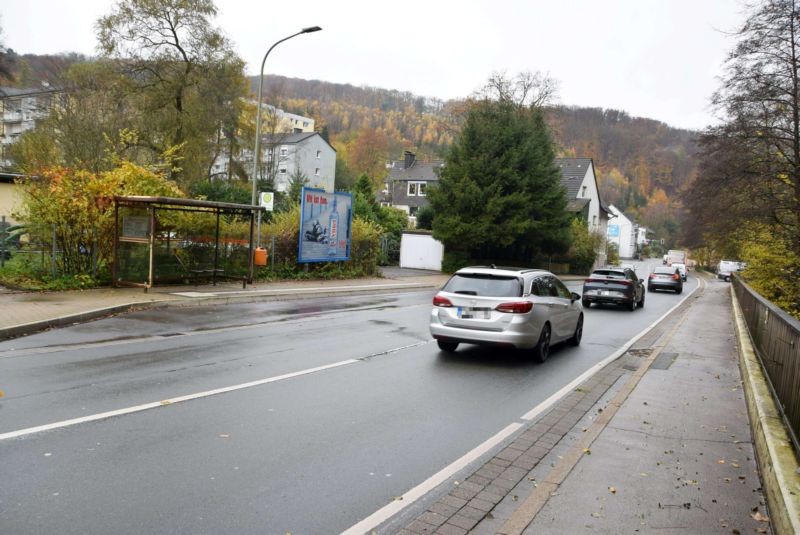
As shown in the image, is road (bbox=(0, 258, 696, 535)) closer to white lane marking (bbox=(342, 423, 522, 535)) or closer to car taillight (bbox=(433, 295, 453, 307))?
white lane marking (bbox=(342, 423, 522, 535))

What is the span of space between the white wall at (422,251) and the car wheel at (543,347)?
27442 mm

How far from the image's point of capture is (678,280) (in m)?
33.9

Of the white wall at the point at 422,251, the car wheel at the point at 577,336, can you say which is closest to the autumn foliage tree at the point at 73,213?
the car wheel at the point at 577,336

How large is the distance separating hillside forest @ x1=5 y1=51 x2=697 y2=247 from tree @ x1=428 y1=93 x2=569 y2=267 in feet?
149

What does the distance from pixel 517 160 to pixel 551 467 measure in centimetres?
3279

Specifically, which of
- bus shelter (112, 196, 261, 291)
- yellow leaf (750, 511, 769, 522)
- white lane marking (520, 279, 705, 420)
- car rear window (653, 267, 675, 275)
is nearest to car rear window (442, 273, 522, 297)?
white lane marking (520, 279, 705, 420)

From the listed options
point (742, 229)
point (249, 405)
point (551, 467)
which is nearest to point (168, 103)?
point (742, 229)

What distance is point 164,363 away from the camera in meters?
8.69

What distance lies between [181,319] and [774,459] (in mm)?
11057

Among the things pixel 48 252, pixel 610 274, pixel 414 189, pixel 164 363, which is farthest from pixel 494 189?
pixel 414 189

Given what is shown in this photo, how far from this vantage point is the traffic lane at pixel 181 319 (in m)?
10.3

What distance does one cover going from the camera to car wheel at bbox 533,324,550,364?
33.8 feet

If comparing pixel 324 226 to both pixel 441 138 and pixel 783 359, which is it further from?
pixel 441 138

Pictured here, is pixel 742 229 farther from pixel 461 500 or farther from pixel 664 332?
pixel 461 500
